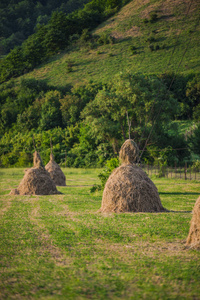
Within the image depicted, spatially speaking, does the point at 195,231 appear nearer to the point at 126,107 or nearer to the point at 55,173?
the point at 55,173

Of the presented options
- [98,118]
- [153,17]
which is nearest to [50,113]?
[98,118]

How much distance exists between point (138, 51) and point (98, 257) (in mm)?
76012

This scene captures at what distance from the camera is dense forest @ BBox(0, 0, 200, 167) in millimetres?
41531

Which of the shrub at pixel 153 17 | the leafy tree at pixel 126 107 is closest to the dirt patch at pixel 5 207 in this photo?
the leafy tree at pixel 126 107

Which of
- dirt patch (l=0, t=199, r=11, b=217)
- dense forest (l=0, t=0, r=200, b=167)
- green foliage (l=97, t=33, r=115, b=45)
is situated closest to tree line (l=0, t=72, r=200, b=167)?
dense forest (l=0, t=0, r=200, b=167)

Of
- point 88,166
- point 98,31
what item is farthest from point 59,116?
point 98,31

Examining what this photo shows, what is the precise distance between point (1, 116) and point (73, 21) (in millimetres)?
44432

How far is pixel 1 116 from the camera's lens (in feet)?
235

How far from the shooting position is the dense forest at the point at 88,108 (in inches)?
1635

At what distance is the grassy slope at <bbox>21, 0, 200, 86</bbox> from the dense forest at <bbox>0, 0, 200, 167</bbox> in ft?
8.06

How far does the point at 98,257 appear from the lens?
280 inches

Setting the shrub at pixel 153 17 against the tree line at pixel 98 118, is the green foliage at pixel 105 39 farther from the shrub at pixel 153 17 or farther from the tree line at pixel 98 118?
the tree line at pixel 98 118

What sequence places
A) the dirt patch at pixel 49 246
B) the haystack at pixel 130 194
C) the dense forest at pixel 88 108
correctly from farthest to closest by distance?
the dense forest at pixel 88 108 < the haystack at pixel 130 194 < the dirt patch at pixel 49 246

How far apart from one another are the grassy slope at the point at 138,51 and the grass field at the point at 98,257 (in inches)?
2343
